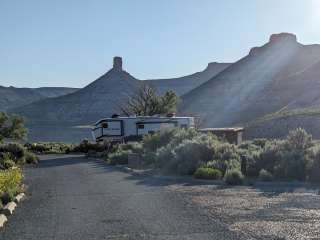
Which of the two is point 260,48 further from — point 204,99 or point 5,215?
point 5,215

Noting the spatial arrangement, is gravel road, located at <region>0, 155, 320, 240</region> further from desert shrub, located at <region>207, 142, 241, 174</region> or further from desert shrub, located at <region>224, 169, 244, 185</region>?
desert shrub, located at <region>207, 142, 241, 174</region>

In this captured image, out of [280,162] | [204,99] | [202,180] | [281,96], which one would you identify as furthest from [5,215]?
[204,99]

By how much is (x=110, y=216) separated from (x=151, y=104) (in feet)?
236

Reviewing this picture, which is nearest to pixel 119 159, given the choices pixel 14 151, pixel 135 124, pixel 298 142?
pixel 14 151

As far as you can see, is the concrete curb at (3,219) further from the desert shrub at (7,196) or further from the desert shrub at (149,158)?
the desert shrub at (149,158)

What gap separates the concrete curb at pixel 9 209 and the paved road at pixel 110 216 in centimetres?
15

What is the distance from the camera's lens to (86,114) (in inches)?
5778

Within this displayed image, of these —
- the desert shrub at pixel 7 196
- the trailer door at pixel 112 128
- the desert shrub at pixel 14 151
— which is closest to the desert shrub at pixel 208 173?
the desert shrub at pixel 7 196

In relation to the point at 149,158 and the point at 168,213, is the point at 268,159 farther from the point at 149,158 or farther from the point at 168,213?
the point at 168,213

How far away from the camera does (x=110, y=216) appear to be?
13031mm

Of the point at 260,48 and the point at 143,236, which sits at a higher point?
the point at 260,48

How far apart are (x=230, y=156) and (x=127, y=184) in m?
6.33

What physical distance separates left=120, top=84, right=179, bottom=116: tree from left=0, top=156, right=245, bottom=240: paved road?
208 feet

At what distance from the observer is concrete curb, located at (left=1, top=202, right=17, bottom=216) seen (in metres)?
13.6
